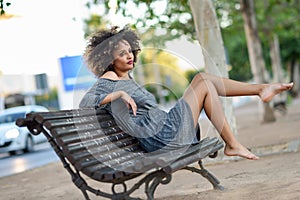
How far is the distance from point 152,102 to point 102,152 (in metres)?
0.92

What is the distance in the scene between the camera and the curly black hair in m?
6.35

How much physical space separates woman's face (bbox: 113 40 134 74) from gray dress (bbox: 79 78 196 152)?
192 millimetres

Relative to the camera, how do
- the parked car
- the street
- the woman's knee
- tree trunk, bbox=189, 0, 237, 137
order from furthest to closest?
the parked car, the street, tree trunk, bbox=189, 0, 237, 137, the woman's knee

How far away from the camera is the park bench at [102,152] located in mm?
4945

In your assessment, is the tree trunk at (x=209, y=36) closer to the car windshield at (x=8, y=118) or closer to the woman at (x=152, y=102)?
the woman at (x=152, y=102)

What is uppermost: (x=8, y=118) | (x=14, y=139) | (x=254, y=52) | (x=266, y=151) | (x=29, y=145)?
(x=266, y=151)

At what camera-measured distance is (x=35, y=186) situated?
927 cm

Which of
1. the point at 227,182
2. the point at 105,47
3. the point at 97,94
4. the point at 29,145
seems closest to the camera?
the point at 97,94

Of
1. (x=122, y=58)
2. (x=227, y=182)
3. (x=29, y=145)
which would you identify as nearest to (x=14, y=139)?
(x=29, y=145)

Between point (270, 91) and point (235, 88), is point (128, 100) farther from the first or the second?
point (270, 91)

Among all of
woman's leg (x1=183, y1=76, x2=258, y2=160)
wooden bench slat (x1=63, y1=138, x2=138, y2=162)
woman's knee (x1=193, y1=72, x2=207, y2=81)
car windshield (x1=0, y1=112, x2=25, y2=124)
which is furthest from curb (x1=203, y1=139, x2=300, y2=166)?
car windshield (x1=0, y1=112, x2=25, y2=124)

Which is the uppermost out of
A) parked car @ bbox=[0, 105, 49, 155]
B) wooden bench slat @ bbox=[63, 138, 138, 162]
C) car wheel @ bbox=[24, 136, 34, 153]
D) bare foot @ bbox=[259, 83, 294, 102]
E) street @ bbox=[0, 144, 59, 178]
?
bare foot @ bbox=[259, 83, 294, 102]

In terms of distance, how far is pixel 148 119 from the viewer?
6016 mm

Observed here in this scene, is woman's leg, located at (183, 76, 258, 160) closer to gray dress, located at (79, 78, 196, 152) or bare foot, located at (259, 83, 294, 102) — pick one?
gray dress, located at (79, 78, 196, 152)
